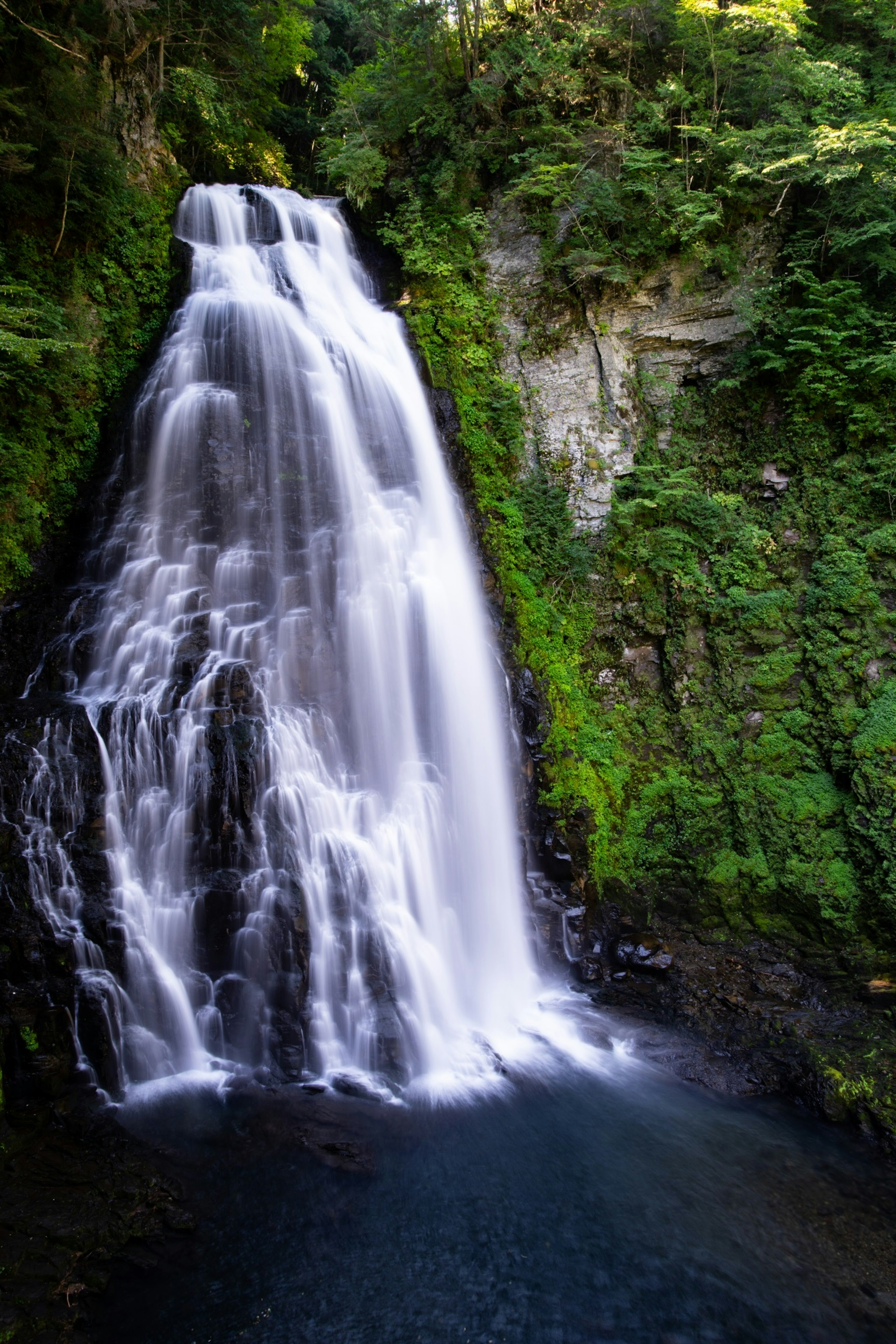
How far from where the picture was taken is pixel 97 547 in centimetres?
915

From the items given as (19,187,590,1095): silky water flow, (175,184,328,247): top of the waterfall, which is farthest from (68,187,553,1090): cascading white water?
(175,184,328,247): top of the waterfall

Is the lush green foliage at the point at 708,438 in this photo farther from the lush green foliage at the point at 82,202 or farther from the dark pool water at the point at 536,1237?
the lush green foliage at the point at 82,202

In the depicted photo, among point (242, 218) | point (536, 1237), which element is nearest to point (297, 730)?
point (536, 1237)

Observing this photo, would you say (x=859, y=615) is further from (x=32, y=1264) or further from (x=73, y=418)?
(x=73, y=418)

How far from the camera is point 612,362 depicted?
11703 mm

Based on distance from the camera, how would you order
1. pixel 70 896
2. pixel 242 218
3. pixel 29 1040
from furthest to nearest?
1. pixel 242 218
2. pixel 70 896
3. pixel 29 1040

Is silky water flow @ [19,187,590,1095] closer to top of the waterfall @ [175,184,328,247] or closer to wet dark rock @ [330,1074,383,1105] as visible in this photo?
wet dark rock @ [330,1074,383,1105]

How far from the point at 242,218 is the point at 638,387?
835cm

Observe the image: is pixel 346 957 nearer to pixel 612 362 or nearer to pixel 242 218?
pixel 612 362

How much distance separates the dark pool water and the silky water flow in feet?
3.15

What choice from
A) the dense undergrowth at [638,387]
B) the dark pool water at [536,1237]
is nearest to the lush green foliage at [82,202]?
the dense undergrowth at [638,387]

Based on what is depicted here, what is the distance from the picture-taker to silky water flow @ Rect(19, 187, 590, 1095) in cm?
700

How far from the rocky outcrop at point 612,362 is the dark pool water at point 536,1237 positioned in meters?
8.57

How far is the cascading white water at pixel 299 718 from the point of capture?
278 inches
